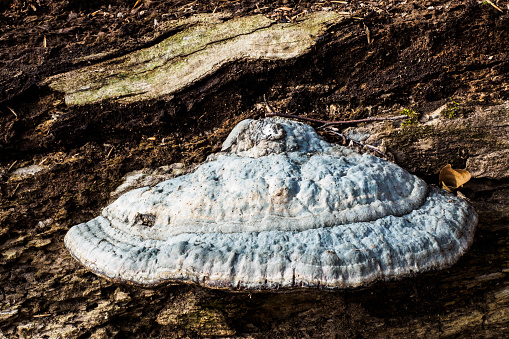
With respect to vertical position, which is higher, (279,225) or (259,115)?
(259,115)

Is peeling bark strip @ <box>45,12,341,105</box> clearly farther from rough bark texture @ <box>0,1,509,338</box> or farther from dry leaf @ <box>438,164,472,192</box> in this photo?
dry leaf @ <box>438,164,472,192</box>

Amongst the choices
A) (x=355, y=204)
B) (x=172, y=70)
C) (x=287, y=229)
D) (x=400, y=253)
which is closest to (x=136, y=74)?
(x=172, y=70)

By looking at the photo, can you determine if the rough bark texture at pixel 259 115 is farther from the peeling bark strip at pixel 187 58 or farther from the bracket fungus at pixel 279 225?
the bracket fungus at pixel 279 225

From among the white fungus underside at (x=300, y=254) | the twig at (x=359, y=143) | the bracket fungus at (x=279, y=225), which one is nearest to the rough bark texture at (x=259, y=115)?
the twig at (x=359, y=143)

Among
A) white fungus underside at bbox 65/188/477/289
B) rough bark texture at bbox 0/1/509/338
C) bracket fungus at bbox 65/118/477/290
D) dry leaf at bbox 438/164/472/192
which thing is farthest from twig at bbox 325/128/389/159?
white fungus underside at bbox 65/188/477/289

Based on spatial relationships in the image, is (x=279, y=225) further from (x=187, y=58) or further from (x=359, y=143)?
(x=187, y=58)

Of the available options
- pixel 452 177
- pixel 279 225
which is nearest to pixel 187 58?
pixel 279 225

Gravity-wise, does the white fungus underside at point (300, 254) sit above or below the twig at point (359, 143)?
below
